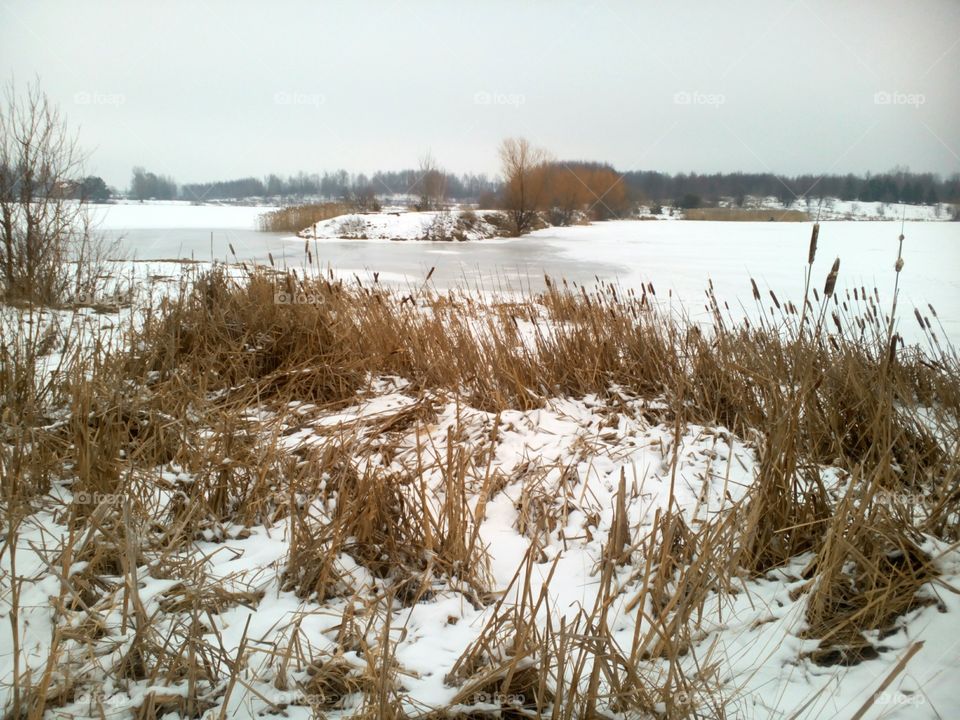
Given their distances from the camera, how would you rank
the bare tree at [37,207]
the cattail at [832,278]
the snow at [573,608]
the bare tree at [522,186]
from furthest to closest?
the bare tree at [522,186]
the bare tree at [37,207]
the cattail at [832,278]
the snow at [573,608]

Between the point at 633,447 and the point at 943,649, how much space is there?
1423mm

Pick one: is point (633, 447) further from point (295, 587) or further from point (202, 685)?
point (202, 685)

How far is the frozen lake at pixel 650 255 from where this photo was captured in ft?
23.4

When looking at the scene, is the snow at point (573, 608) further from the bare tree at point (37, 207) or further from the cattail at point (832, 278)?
the bare tree at point (37, 207)

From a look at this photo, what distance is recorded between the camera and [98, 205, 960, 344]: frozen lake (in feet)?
23.4

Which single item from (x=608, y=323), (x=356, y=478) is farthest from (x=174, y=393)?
(x=608, y=323)

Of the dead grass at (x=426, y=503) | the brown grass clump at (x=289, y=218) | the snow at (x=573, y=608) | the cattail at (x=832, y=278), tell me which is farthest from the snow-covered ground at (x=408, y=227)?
the cattail at (x=832, y=278)

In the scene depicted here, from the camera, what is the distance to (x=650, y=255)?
1227 cm

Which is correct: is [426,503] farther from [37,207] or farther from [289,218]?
[289,218]

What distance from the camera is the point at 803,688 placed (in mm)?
1274

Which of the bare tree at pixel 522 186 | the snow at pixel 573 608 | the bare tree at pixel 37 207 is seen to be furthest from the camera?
the bare tree at pixel 522 186

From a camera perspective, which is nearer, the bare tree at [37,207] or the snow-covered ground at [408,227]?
the bare tree at [37,207]

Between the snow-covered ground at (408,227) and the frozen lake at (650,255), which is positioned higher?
the snow-covered ground at (408,227)

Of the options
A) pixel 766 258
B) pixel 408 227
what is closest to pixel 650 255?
pixel 766 258
